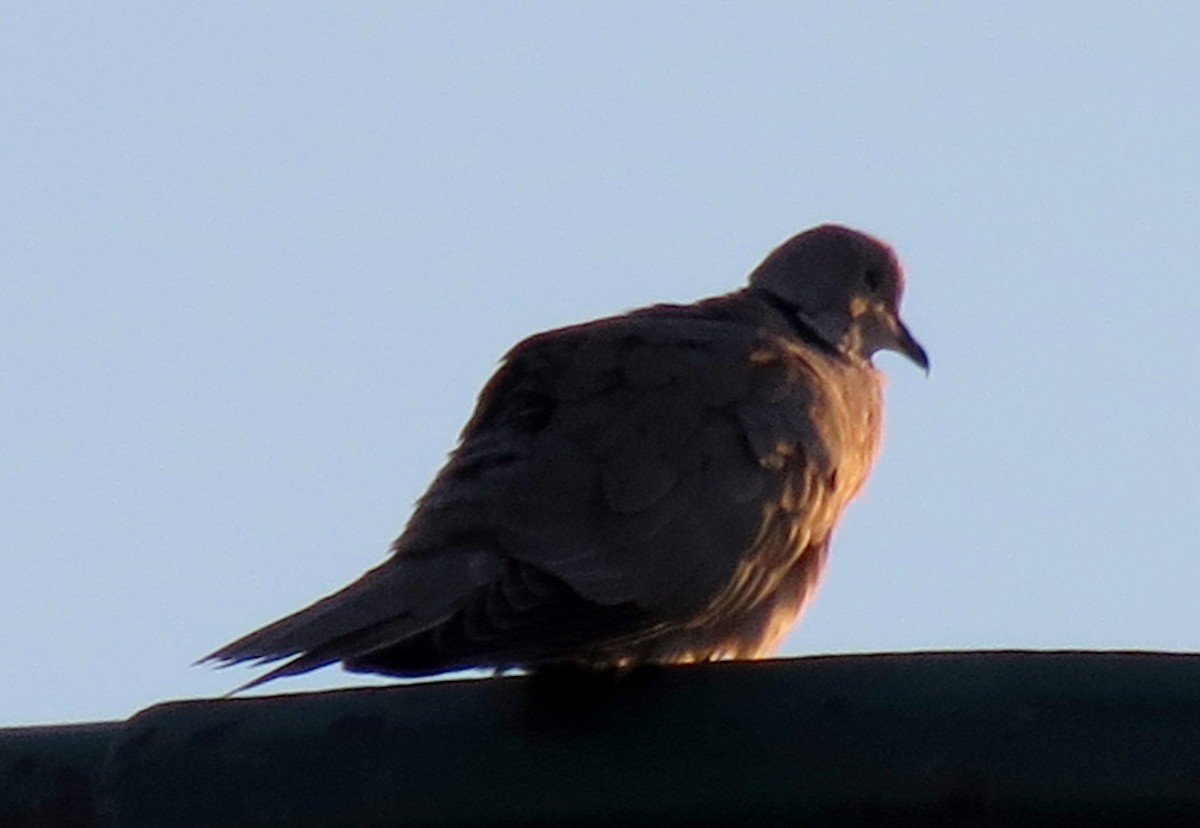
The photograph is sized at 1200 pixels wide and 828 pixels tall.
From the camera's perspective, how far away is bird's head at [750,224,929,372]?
610cm

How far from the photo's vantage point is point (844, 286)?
6203 millimetres

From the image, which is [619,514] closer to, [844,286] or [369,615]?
[369,615]

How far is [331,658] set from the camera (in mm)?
3426

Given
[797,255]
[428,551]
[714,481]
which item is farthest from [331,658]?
[797,255]

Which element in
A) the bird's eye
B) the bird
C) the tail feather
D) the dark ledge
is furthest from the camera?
the bird's eye

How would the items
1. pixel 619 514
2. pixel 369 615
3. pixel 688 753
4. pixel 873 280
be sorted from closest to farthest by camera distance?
1. pixel 688 753
2. pixel 369 615
3. pixel 619 514
4. pixel 873 280

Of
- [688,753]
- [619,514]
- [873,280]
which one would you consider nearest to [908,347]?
[873,280]

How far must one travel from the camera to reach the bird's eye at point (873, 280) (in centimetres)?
629

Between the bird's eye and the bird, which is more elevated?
the bird's eye

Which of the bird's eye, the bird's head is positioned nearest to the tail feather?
the bird's head

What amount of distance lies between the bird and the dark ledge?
17.9 inches

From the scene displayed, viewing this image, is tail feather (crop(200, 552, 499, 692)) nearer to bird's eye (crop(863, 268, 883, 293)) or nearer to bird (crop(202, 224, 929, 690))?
bird (crop(202, 224, 929, 690))

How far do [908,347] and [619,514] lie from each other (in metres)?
2.27

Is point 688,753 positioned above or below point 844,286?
below
